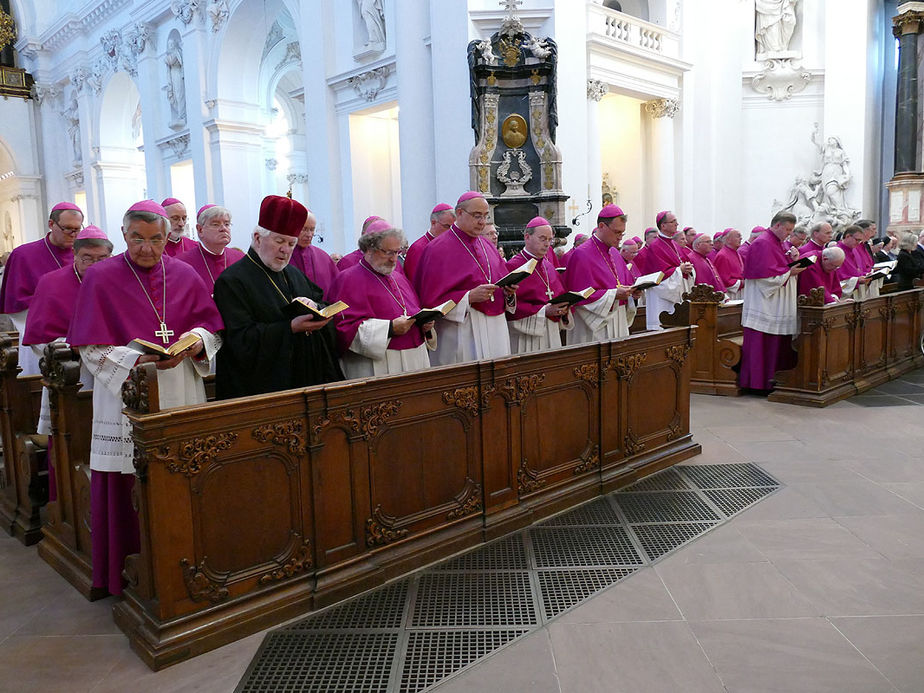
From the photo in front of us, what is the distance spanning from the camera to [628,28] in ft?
44.7

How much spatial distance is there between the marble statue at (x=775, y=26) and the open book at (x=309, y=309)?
53.0 feet

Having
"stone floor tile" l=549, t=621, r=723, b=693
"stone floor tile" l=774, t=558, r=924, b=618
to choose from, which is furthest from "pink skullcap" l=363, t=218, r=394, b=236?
"stone floor tile" l=774, t=558, r=924, b=618

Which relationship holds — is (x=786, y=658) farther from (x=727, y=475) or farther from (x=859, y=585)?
(x=727, y=475)

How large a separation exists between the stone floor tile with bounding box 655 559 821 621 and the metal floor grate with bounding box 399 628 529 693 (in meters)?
0.82

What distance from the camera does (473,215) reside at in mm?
4648

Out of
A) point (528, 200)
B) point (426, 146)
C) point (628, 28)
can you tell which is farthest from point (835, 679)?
point (628, 28)

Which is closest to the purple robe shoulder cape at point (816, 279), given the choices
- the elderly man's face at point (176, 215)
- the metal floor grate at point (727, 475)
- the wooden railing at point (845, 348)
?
the wooden railing at point (845, 348)

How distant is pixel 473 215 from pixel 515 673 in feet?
9.29

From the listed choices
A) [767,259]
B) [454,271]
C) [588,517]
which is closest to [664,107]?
[767,259]

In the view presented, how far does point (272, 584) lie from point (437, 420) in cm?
112

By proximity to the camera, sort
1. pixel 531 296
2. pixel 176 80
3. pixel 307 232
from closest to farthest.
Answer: pixel 307 232 < pixel 531 296 < pixel 176 80

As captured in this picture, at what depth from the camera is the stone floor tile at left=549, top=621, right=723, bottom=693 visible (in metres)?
2.65

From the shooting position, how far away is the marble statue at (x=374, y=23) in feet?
40.2

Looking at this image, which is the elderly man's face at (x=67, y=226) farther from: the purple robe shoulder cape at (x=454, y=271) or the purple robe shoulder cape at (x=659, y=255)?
the purple robe shoulder cape at (x=659, y=255)
